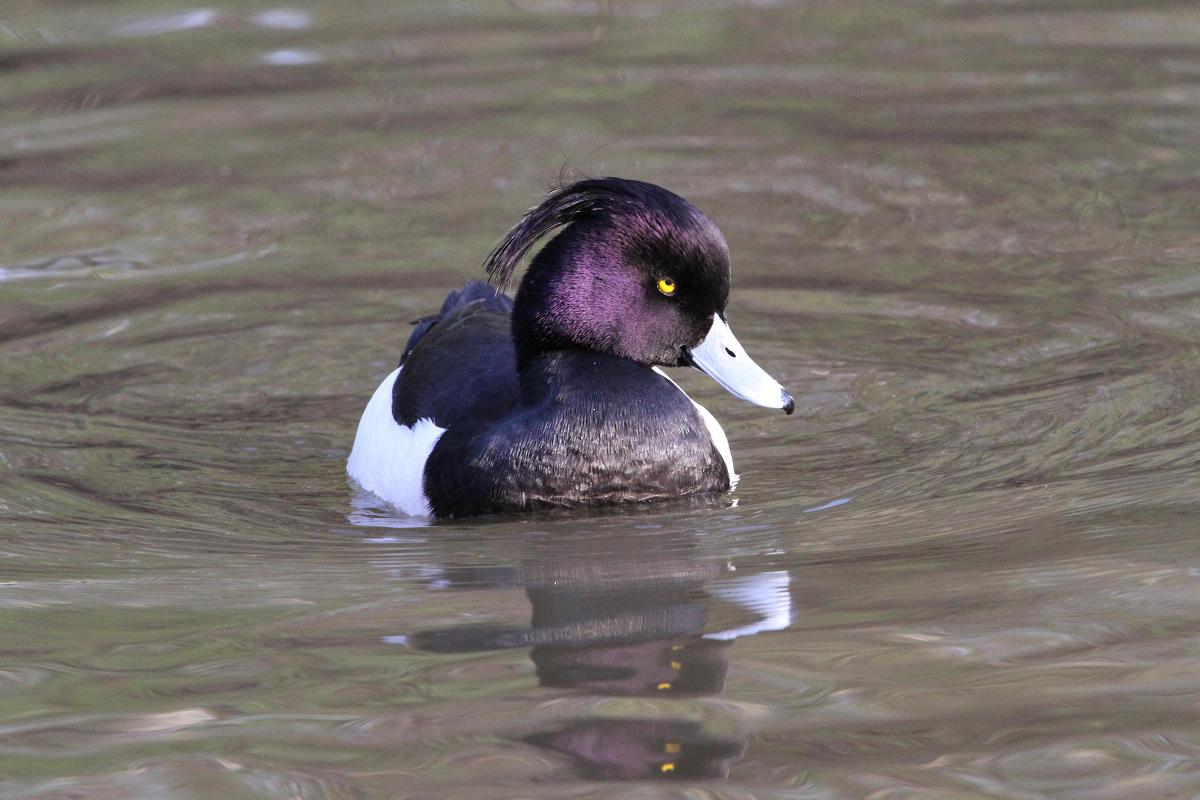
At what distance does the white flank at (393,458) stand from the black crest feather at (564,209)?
70 centimetres

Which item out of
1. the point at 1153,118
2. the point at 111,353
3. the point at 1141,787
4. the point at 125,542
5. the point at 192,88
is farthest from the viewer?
the point at 192,88

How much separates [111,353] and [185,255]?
5.01 feet

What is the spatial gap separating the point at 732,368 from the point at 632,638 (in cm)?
188

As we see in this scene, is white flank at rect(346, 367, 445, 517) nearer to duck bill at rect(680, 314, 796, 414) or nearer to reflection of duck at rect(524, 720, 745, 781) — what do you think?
duck bill at rect(680, 314, 796, 414)

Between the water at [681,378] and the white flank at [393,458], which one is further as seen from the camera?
the white flank at [393,458]

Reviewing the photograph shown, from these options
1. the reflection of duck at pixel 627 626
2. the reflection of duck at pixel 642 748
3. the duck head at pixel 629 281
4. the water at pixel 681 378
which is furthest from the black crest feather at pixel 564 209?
the reflection of duck at pixel 642 748

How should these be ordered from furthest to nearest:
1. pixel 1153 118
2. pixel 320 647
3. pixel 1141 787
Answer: pixel 1153 118 → pixel 320 647 → pixel 1141 787

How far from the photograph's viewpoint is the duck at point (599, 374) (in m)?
6.42

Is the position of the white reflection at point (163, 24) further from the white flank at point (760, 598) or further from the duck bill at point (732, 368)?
the white flank at point (760, 598)

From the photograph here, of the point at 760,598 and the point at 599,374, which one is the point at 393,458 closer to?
the point at 599,374

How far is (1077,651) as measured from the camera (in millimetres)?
4680

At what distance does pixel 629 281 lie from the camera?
21.4 ft

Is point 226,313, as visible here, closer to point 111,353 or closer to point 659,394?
point 111,353

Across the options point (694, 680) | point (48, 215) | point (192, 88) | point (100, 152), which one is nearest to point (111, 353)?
point (48, 215)
